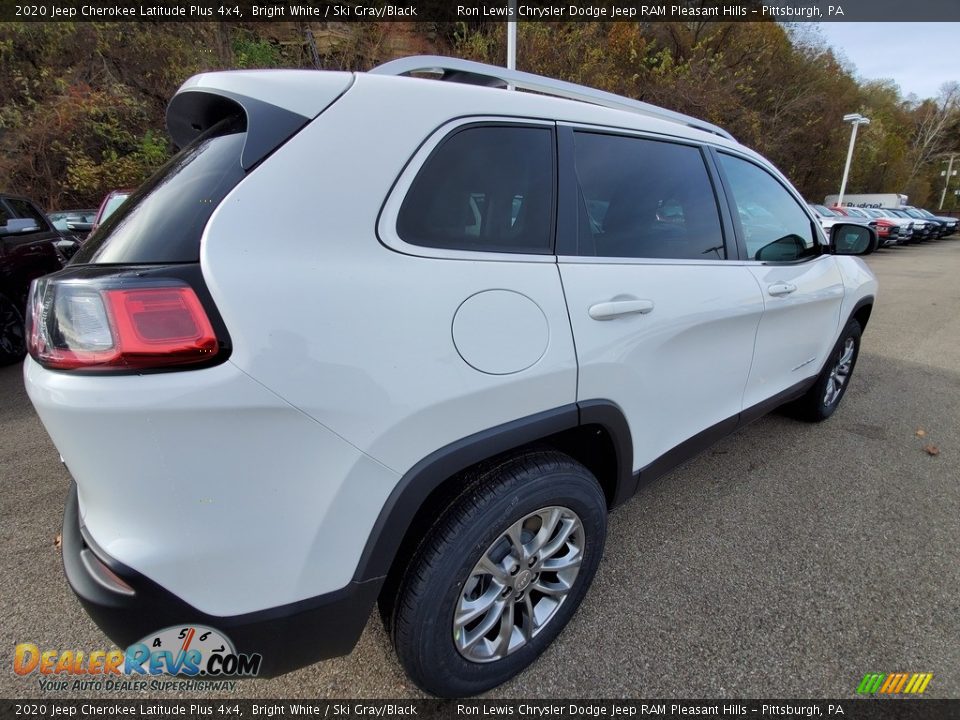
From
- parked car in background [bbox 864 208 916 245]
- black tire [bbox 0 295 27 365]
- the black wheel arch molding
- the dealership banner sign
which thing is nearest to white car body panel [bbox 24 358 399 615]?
the dealership banner sign

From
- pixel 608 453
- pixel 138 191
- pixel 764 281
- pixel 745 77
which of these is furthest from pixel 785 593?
pixel 745 77

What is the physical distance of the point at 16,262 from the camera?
500cm

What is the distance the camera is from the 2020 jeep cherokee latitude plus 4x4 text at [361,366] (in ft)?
3.34

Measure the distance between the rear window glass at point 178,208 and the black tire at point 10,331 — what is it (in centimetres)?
501

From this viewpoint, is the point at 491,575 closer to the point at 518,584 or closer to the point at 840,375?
the point at 518,584

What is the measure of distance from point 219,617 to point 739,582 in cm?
201

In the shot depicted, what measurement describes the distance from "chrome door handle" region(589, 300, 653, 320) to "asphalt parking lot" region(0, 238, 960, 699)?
1.22 metres

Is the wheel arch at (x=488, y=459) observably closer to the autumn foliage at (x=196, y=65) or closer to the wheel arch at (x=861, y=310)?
the wheel arch at (x=861, y=310)

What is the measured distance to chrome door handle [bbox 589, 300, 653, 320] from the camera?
1.52 meters

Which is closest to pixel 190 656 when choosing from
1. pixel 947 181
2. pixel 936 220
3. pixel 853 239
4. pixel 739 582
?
pixel 739 582

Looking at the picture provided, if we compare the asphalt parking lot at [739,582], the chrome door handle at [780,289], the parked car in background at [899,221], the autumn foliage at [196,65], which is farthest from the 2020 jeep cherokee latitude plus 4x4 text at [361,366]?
the parked car in background at [899,221]

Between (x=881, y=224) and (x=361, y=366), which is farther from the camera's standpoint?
(x=881, y=224)

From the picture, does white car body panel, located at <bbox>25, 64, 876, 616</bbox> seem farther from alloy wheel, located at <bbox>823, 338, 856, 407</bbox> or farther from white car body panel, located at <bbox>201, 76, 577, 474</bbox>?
alloy wheel, located at <bbox>823, 338, 856, 407</bbox>

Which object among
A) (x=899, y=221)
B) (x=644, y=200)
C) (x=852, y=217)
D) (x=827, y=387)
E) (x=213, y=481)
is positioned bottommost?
(x=899, y=221)
